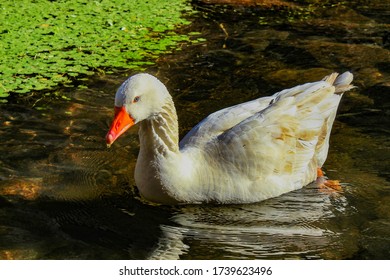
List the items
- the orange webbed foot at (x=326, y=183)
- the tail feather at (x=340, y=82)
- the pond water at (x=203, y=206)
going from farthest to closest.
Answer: the tail feather at (x=340, y=82), the orange webbed foot at (x=326, y=183), the pond water at (x=203, y=206)

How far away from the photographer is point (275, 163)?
7.07 m

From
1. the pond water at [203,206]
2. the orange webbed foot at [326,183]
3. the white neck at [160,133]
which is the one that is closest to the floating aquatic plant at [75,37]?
the pond water at [203,206]

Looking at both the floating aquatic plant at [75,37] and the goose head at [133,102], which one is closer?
the goose head at [133,102]

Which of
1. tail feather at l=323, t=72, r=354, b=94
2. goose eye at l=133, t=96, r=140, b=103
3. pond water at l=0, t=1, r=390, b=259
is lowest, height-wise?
pond water at l=0, t=1, r=390, b=259

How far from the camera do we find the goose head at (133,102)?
629 cm

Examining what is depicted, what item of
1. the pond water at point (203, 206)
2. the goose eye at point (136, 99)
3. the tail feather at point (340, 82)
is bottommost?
the pond water at point (203, 206)

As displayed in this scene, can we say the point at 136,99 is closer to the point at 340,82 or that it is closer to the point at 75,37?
the point at 340,82

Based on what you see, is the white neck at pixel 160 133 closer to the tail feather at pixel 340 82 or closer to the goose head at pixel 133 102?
the goose head at pixel 133 102

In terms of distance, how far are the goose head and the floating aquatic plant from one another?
2.95 meters

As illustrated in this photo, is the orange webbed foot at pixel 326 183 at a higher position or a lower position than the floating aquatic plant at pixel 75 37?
lower

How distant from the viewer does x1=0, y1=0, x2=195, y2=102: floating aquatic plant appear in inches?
373

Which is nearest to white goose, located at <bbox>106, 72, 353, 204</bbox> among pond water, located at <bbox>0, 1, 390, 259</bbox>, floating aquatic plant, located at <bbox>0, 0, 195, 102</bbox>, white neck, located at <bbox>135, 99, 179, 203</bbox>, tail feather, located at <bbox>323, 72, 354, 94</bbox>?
white neck, located at <bbox>135, 99, 179, 203</bbox>

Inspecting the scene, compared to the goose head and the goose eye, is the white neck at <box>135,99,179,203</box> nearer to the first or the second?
the goose head

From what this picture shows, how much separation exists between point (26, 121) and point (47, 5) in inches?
162
